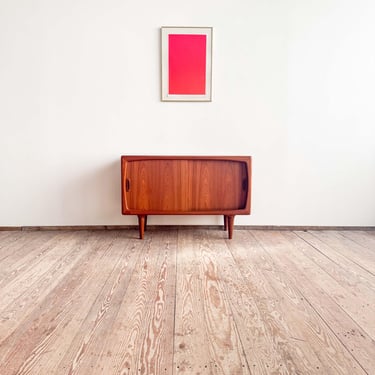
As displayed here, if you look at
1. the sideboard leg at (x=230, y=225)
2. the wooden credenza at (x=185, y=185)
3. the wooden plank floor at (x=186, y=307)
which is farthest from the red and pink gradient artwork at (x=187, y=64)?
the wooden plank floor at (x=186, y=307)

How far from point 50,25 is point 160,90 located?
39.9 inches

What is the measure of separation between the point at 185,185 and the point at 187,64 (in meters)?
1.01

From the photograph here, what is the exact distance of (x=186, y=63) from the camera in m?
2.61

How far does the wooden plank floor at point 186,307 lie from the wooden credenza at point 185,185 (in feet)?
0.90

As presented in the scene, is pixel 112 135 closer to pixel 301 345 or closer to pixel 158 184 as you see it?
pixel 158 184

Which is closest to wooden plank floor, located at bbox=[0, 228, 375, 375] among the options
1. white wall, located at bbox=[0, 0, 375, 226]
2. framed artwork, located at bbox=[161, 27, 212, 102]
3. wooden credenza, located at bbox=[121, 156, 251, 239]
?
wooden credenza, located at bbox=[121, 156, 251, 239]

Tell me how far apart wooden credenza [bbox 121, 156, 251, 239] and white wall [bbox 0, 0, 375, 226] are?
31cm

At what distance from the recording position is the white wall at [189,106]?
2.58m

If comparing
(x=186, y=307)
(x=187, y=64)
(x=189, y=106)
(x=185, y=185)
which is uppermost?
(x=187, y=64)

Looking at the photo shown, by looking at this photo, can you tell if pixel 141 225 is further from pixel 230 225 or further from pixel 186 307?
pixel 186 307

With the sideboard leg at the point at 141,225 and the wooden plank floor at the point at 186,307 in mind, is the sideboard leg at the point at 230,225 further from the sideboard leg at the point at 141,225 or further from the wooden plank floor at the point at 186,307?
the sideboard leg at the point at 141,225

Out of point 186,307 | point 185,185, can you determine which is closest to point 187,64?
point 185,185

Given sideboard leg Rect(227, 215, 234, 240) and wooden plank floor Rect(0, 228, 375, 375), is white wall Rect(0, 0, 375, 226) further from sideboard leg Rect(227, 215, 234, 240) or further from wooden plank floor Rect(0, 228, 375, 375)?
wooden plank floor Rect(0, 228, 375, 375)

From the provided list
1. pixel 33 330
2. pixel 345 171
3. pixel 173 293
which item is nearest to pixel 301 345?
pixel 173 293
